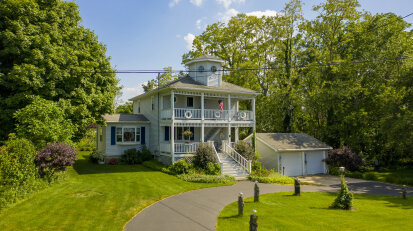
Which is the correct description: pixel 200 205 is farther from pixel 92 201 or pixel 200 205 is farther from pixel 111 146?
pixel 111 146

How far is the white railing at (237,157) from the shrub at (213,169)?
240 centimetres

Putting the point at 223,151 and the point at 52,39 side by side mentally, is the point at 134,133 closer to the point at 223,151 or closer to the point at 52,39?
the point at 223,151

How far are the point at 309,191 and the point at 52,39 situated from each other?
2089cm

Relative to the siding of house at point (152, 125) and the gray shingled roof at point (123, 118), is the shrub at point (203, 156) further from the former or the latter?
the gray shingled roof at point (123, 118)

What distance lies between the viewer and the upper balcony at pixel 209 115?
78.1 ft

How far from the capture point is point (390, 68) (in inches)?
1110

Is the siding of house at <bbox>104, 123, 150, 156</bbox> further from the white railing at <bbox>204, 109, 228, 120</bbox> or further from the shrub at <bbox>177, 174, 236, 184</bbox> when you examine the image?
the shrub at <bbox>177, 174, 236, 184</bbox>

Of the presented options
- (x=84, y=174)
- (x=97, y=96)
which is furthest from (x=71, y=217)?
(x=97, y=96)

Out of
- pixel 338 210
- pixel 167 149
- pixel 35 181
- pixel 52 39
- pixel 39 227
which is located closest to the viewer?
pixel 39 227

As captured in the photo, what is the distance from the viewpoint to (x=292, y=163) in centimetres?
2512

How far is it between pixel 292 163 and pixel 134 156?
48.2 ft

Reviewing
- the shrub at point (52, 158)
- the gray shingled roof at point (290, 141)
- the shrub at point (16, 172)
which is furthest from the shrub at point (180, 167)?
the shrub at point (16, 172)

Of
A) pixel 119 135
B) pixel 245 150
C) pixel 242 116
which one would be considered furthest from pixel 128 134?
pixel 245 150

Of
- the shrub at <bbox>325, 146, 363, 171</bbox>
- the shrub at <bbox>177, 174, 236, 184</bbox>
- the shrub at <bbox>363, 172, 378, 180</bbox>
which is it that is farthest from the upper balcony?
the shrub at <bbox>363, 172, 378, 180</bbox>
